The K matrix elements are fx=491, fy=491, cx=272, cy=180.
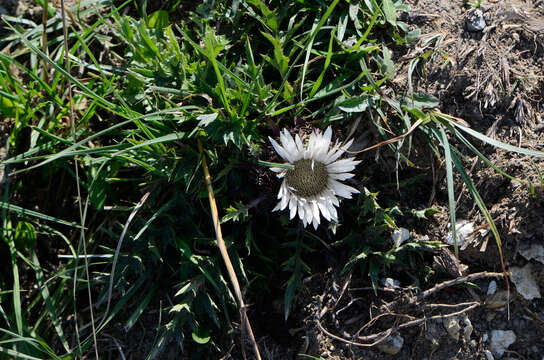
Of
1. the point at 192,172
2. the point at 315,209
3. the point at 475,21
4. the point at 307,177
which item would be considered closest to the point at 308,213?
the point at 315,209

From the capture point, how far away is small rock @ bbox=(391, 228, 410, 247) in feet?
6.24

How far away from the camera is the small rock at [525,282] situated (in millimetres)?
1886

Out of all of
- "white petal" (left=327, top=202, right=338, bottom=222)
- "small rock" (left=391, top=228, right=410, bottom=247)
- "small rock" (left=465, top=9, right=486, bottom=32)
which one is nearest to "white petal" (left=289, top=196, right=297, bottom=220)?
"white petal" (left=327, top=202, right=338, bottom=222)

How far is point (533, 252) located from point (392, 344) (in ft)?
2.12

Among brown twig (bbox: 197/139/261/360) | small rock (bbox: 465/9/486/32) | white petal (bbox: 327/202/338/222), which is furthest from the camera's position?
small rock (bbox: 465/9/486/32)

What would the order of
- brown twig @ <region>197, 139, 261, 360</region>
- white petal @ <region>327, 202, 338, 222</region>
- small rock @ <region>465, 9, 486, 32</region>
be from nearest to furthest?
brown twig @ <region>197, 139, 261, 360</region>, white petal @ <region>327, 202, 338, 222</region>, small rock @ <region>465, 9, 486, 32</region>

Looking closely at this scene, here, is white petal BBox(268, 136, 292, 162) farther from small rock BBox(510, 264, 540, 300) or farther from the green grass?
small rock BBox(510, 264, 540, 300)

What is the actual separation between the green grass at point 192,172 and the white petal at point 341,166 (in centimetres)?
15

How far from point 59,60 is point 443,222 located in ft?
5.58

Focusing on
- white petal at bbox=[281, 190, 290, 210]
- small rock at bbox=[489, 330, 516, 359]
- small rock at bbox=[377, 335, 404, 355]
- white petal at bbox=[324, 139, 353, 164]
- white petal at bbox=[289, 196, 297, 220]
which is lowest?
small rock at bbox=[489, 330, 516, 359]

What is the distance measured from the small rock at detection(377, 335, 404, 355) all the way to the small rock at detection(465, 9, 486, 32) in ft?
4.24

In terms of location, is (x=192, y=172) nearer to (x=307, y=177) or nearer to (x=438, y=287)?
(x=307, y=177)

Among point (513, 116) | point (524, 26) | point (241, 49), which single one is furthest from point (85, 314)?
point (524, 26)

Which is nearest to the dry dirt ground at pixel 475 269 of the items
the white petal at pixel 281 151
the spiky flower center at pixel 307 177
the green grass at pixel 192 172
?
the green grass at pixel 192 172
